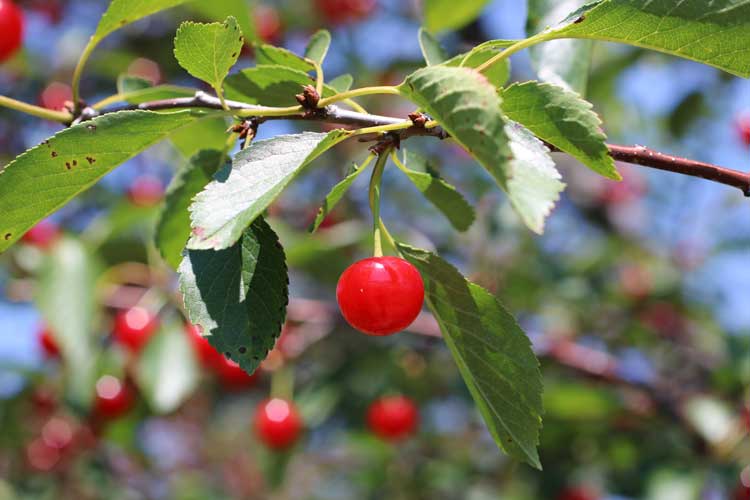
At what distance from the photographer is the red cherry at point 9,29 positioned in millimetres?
2176

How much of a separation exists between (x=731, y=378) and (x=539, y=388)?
2279mm

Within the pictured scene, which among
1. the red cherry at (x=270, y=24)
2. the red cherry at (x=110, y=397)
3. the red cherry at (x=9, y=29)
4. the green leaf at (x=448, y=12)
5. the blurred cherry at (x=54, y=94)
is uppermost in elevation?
the green leaf at (x=448, y=12)

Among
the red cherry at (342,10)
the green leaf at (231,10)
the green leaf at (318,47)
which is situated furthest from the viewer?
the red cherry at (342,10)

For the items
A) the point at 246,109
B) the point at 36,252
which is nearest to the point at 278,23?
the point at 36,252

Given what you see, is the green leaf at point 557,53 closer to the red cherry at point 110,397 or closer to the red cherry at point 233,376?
the red cherry at point 233,376

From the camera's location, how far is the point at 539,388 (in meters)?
1.16

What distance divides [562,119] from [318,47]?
51 centimetres

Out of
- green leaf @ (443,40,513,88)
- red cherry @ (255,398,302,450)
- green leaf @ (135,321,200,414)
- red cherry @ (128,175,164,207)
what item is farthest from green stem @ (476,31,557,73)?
red cherry @ (128,175,164,207)

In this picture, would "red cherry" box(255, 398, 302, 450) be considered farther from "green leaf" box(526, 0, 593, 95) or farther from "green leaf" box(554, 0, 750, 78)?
"green leaf" box(554, 0, 750, 78)

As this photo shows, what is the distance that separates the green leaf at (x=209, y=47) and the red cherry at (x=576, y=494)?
2.79 meters

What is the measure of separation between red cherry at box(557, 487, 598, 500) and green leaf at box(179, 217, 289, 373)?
2650mm

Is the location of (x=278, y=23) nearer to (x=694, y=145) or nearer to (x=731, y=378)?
(x=694, y=145)

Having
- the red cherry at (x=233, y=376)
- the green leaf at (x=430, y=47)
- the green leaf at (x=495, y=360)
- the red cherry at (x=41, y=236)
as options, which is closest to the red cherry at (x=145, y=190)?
the red cherry at (x=41, y=236)

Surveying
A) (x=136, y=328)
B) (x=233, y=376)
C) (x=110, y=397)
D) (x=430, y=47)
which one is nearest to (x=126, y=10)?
(x=430, y=47)
